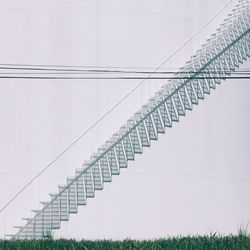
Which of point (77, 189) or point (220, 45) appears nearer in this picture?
point (77, 189)

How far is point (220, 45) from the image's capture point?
25.5 m

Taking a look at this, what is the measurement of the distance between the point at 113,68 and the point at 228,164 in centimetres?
437

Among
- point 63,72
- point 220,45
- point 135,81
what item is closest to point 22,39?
point 63,72

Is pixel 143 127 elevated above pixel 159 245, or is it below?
above

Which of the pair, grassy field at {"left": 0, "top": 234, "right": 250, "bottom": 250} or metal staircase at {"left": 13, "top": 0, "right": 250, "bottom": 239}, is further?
metal staircase at {"left": 13, "top": 0, "right": 250, "bottom": 239}

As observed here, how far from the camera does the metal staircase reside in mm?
23391

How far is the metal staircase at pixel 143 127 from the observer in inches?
921

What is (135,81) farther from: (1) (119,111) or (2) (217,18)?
(2) (217,18)

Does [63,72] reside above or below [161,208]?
above

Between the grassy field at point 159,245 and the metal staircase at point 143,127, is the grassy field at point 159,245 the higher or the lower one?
the lower one

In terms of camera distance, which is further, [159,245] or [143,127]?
[143,127]

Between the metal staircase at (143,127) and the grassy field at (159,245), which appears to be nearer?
the grassy field at (159,245)

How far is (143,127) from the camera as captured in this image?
2395 cm

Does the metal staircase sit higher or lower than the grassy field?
higher
